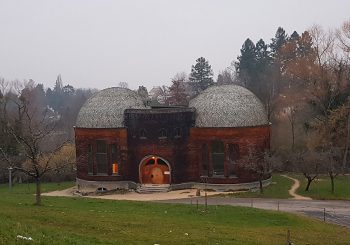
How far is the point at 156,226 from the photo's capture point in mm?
23234

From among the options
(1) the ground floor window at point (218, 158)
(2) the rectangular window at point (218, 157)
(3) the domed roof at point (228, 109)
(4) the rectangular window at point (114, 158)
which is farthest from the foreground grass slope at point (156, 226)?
(3) the domed roof at point (228, 109)

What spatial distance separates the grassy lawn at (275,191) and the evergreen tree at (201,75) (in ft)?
211

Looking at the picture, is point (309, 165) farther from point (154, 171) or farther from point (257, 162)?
point (154, 171)

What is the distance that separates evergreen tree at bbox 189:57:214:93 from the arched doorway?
65633mm

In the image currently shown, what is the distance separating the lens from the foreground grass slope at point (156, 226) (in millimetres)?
17913

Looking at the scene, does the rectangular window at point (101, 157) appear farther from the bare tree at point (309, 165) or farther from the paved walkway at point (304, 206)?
the bare tree at point (309, 165)

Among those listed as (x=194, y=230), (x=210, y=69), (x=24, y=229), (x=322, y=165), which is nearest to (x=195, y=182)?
(x=322, y=165)

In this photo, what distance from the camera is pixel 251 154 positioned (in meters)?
46.4

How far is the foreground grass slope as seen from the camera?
1791 centimetres

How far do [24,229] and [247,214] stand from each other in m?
16.1

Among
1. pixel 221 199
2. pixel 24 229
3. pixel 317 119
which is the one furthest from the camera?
pixel 317 119

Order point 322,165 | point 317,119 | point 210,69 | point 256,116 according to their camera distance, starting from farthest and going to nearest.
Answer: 1. point 210,69
2. point 317,119
3. point 256,116
4. point 322,165

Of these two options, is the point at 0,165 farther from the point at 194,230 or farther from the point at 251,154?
the point at 194,230

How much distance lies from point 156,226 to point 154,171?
25.7 m
